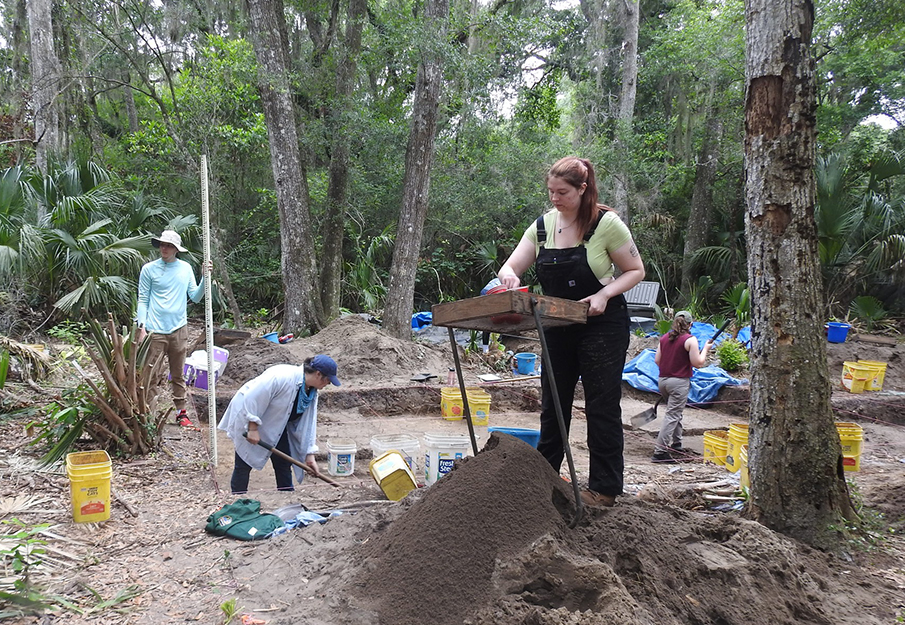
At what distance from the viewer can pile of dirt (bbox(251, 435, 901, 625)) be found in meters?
2.32

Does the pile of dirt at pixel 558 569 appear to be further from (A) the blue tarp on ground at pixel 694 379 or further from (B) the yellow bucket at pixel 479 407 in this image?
(A) the blue tarp on ground at pixel 694 379

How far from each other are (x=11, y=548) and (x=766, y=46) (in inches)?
167

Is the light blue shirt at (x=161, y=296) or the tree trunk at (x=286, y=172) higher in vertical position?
the tree trunk at (x=286, y=172)

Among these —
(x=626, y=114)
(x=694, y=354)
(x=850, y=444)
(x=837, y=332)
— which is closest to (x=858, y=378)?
(x=837, y=332)

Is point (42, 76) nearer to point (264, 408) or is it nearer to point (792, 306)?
point (264, 408)

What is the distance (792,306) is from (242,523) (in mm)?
3051

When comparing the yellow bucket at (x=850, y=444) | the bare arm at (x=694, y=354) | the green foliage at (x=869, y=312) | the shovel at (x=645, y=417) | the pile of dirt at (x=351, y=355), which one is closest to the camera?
the yellow bucket at (x=850, y=444)

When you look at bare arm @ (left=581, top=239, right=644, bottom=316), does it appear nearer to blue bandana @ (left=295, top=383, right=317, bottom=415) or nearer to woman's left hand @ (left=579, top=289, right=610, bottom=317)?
woman's left hand @ (left=579, top=289, right=610, bottom=317)

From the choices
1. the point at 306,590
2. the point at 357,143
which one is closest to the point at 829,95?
the point at 357,143

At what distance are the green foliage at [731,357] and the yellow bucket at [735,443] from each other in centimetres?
483

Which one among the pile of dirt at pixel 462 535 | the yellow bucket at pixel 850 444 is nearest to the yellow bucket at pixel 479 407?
the yellow bucket at pixel 850 444

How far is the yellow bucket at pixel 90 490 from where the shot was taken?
333 cm

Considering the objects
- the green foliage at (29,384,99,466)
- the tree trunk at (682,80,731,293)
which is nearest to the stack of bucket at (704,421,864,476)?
the green foliage at (29,384,99,466)

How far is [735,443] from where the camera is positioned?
15.0 ft
